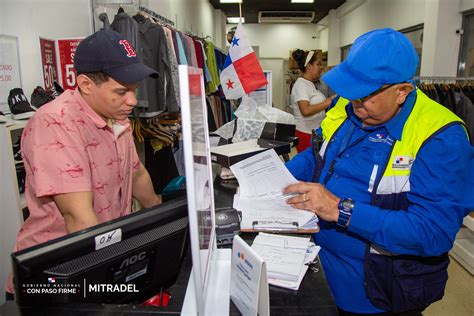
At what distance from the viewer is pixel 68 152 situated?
1.08 m

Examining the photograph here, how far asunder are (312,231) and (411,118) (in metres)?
0.46

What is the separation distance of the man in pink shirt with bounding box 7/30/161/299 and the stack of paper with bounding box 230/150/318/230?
46 cm

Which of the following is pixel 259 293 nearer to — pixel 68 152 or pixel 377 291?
pixel 377 291

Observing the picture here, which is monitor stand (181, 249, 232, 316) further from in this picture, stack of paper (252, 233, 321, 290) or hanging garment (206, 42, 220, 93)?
hanging garment (206, 42, 220, 93)

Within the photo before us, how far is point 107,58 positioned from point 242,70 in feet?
5.18

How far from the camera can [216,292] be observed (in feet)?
2.72

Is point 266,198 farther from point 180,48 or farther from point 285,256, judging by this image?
point 180,48

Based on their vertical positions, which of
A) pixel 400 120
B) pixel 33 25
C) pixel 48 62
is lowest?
pixel 400 120

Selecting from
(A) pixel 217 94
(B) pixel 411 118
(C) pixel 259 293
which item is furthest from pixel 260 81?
(A) pixel 217 94

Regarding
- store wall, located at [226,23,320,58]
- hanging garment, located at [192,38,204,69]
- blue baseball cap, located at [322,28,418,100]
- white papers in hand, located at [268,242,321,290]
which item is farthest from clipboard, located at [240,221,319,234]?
store wall, located at [226,23,320,58]

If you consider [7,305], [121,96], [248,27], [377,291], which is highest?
[248,27]

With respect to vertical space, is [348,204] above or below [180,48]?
below

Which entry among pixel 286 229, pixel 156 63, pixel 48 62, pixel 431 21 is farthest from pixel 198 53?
pixel 286 229

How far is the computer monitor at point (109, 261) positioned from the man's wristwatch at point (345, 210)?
45 cm
